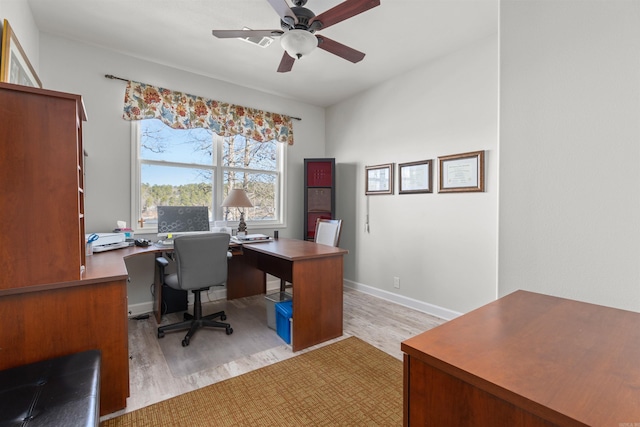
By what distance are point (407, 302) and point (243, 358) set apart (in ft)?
6.49

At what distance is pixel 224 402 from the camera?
5.68ft

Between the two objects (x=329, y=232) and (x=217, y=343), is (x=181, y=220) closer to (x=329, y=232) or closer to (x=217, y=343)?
(x=217, y=343)

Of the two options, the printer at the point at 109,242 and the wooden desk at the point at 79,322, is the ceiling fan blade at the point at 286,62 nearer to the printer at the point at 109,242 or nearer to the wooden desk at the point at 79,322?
the wooden desk at the point at 79,322

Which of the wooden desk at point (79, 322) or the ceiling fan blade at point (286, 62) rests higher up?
the ceiling fan blade at point (286, 62)

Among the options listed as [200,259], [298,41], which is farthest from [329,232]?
[298,41]

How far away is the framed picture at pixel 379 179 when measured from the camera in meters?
3.59

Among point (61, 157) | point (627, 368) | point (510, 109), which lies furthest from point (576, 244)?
point (61, 157)

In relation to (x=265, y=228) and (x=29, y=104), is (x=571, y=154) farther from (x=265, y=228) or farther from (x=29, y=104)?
(x=265, y=228)

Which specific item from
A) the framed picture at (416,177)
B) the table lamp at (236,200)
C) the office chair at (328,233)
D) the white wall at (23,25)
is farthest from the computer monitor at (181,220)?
the framed picture at (416,177)

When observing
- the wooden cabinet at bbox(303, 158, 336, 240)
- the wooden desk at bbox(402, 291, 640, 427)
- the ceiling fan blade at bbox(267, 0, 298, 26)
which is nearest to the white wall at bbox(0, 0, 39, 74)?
the ceiling fan blade at bbox(267, 0, 298, 26)

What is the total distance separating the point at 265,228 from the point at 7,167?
286 centimetres

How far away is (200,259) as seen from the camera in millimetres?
2422

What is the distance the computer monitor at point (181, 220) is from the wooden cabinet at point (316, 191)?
1.47 m

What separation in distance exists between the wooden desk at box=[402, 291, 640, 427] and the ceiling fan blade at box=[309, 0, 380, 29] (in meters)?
1.83
